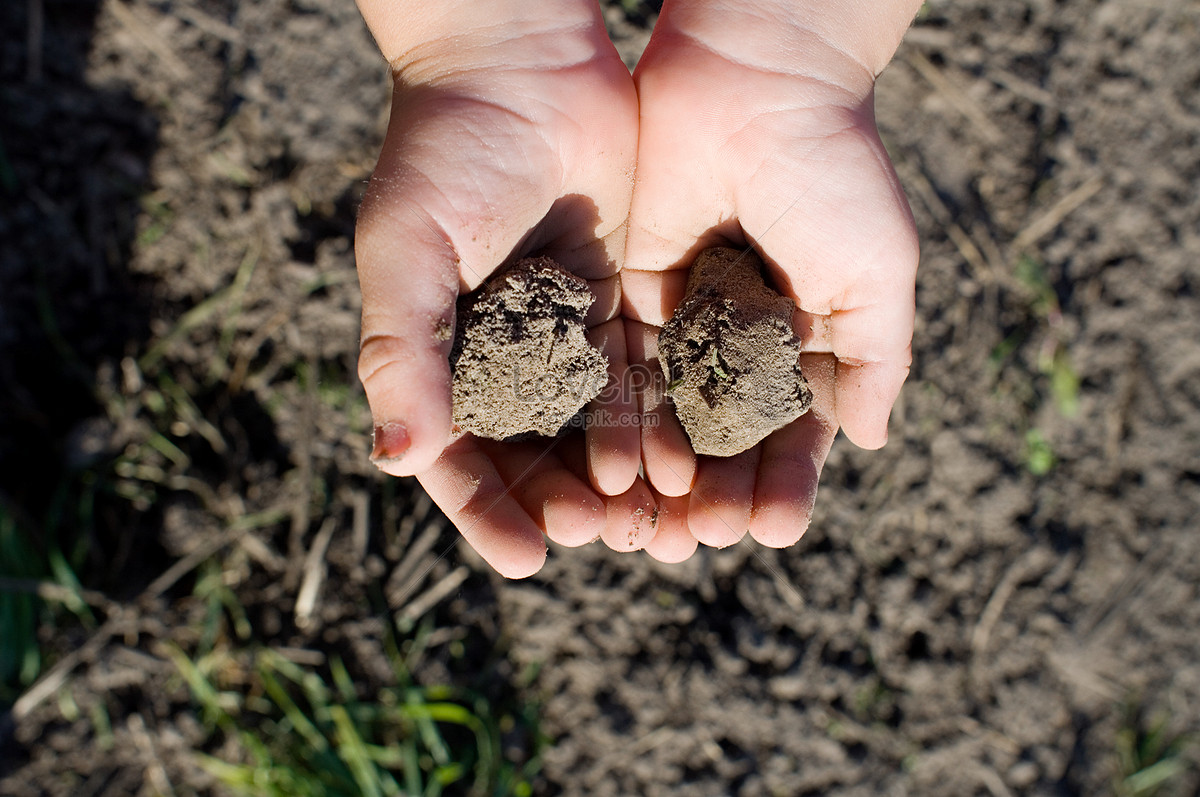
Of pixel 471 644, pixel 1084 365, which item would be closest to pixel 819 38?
pixel 1084 365

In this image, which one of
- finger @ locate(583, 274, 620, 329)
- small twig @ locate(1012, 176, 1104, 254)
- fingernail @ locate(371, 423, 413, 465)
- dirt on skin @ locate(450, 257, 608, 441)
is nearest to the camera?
fingernail @ locate(371, 423, 413, 465)

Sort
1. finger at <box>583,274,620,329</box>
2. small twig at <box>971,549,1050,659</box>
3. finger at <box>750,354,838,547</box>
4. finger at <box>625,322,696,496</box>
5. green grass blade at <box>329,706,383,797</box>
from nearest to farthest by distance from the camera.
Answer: finger at <box>750,354,838,547</box>
finger at <box>625,322,696,496</box>
finger at <box>583,274,620,329</box>
green grass blade at <box>329,706,383,797</box>
small twig at <box>971,549,1050,659</box>

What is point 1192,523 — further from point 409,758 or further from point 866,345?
point 409,758

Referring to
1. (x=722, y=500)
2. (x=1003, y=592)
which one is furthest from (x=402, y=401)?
(x=1003, y=592)

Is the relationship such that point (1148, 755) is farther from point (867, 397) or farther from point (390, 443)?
point (390, 443)

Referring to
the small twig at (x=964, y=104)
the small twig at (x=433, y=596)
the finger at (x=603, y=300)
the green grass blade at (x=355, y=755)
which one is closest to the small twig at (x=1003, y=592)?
the small twig at (x=964, y=104)

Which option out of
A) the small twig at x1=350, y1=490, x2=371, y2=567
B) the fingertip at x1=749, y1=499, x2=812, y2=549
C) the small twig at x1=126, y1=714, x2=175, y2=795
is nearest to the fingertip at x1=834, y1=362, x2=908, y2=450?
the fingertip at x1=749, y1=499, x2=812, y2=549

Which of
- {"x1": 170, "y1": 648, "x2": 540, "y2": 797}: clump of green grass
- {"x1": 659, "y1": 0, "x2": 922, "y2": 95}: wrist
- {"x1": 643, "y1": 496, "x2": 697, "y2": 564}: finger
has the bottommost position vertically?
{"x1": 170, "y1": 648, "x2": 540, "y2": 797}: clump of green grass

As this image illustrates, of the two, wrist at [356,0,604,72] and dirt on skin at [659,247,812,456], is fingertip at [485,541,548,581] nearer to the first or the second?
dirt on skin at [659,247,812,456]
